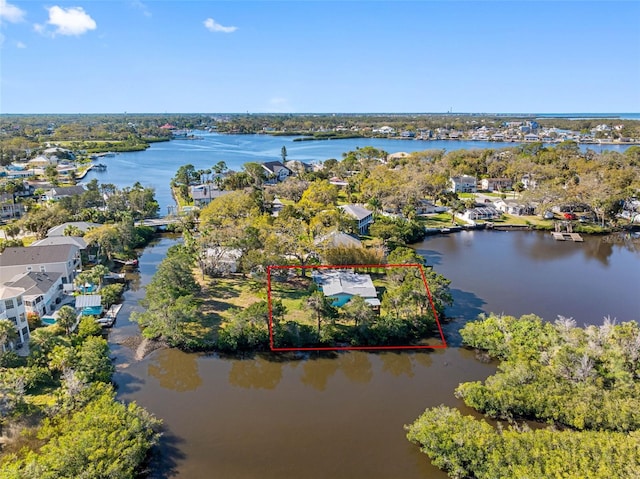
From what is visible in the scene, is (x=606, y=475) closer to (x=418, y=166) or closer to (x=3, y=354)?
(x=3, y=354)

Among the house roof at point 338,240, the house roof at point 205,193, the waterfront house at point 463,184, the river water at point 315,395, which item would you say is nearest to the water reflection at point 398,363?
the river water at point 315,395

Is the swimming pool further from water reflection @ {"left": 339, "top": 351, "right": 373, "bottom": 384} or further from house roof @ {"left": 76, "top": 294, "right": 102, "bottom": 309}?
water reflection @ {"left": 339, "top": 351, "right": 373, "bottom": 384}

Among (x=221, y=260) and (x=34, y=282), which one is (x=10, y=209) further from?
(x=221, y=260)

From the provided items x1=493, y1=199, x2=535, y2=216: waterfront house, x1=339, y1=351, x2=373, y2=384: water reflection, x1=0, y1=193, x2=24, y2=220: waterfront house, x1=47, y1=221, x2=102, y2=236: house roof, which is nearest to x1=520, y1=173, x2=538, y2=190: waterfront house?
x1=493, y1=199, x2=535, y2=216: waterfront house

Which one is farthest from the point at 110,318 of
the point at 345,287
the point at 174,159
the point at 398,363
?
the point at 174,159

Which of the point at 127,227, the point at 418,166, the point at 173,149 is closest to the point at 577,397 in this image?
the point at 127,227

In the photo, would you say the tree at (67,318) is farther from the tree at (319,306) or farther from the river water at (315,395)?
the tree at (319,306)
